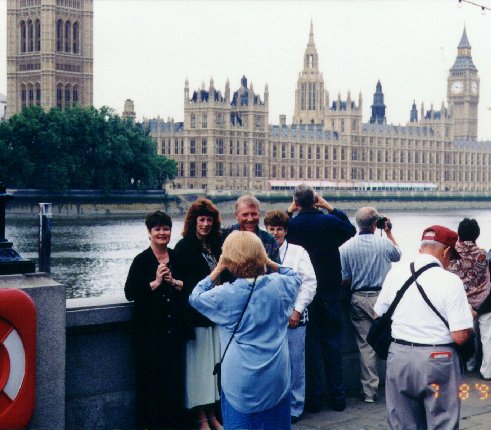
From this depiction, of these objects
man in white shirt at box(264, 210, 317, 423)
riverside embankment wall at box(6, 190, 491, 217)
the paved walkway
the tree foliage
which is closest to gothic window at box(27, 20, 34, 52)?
riverside embankment wall at box(6, 190, 491, 217)

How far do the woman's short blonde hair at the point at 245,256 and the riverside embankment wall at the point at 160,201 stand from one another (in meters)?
40.7

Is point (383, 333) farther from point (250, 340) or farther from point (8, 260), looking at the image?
point (8, 260)

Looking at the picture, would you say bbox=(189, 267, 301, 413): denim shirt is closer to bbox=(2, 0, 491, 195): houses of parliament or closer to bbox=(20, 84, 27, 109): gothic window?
bbox=(2, 0, 491, 195): houses of parliament

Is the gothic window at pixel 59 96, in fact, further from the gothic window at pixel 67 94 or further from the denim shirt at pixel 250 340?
the denim shirt at pixel 250 340

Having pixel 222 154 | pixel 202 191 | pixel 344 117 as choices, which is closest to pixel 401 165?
pixel 344 117

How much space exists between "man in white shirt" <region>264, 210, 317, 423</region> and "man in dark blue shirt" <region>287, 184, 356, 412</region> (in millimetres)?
289

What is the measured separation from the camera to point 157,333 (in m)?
4.52

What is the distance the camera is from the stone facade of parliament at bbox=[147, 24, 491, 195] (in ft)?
237

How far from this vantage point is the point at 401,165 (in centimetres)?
9088

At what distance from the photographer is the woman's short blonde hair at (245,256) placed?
12.0 ft

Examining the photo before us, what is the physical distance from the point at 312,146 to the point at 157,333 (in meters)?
78.1

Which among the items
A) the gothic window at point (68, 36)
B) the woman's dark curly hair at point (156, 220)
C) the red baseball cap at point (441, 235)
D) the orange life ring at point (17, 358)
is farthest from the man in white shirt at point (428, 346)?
the gothic window at point (68, 36)

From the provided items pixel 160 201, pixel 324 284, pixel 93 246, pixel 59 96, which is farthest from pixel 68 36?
pixel 324 284

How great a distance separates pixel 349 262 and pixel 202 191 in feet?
194
